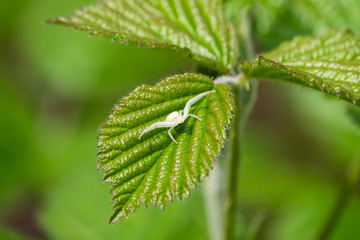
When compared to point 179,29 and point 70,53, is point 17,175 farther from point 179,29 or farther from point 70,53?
point 179,29

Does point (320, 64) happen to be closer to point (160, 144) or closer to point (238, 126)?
point (238, 126)

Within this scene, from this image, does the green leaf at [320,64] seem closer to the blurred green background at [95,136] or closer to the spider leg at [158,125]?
the spider leg at [158,125]

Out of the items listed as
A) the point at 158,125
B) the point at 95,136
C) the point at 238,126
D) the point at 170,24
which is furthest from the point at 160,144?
the point at 95,136

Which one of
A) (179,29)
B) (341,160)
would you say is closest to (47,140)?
(341,160)

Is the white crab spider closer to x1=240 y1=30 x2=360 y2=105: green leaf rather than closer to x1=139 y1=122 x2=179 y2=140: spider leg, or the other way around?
x1=139 y1=122 x2=179 y2=140: spider leg

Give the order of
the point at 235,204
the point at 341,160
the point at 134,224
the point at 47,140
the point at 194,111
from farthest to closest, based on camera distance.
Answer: the point at 47,140 → the point at 341,160 → the point at 134,224 → the point at 235,204 → the point at 194,111

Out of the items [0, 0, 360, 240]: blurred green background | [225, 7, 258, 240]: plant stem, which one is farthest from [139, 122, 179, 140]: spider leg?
[0, 0, 360, 240]: blurred green background
